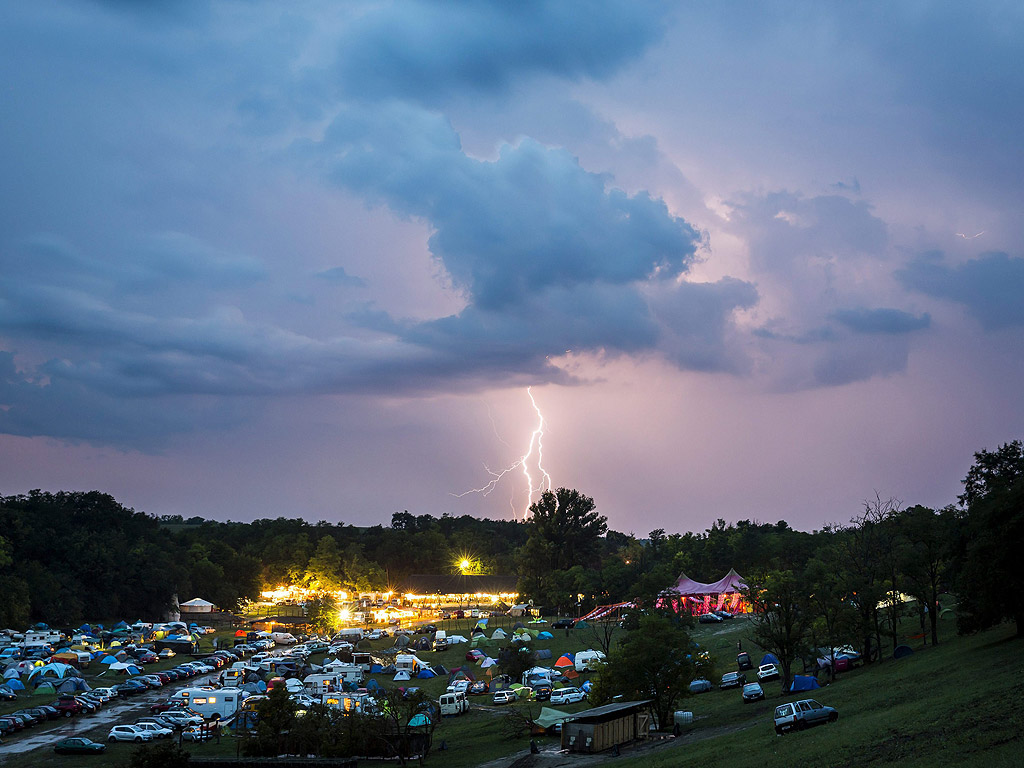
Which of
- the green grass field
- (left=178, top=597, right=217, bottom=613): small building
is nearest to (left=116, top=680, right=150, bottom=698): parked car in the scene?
the green grass field

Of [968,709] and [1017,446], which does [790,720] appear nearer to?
[968,709]

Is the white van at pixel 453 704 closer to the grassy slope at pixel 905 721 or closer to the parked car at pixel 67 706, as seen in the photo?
the grassy slope at pixel 905 721

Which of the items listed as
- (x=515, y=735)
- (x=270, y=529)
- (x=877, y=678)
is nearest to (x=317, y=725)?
(x=515, y=735)

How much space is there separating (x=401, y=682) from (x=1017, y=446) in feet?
135

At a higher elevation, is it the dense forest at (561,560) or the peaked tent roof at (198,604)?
the dense forest at (561,560)

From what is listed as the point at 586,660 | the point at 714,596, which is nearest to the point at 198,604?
the point at 714,596

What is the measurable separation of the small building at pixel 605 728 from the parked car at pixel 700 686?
33.3 ft

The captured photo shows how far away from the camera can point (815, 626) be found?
4256 cm

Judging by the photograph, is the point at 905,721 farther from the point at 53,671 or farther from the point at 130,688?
the point at 53,671

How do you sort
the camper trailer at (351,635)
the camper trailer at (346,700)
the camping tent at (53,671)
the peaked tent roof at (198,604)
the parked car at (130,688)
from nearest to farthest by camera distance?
1. the camper trailer at (346,700)
2. the parked car at (130,688)
3. the camping tent at (53,671)
4. the camper trailer at (351,635)
5. the peaked tent roof at (198,604)

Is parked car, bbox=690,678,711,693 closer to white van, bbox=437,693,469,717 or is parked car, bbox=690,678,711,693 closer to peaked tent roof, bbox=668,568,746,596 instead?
white van, bbox=437,693,469,717

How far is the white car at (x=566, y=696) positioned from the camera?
145 ft

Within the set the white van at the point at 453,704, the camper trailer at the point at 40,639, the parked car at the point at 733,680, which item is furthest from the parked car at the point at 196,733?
the camper trailer at the point at 40,639

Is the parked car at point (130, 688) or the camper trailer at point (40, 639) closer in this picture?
the parked car at point (130, 688)
